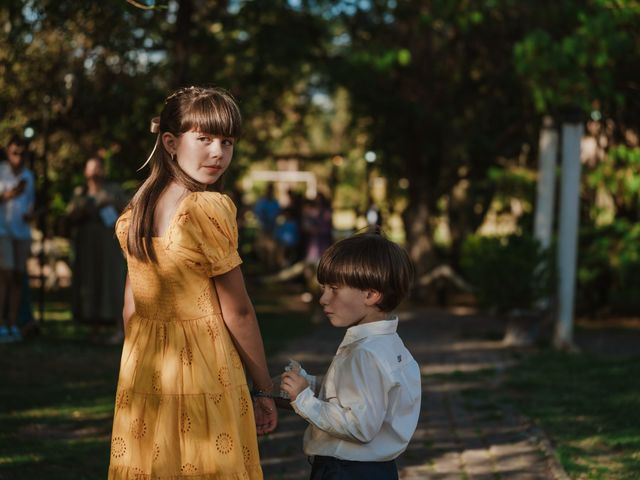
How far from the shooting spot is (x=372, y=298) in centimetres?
357

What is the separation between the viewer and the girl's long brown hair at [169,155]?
11.7 feet

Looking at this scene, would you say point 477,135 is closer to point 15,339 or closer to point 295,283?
point 295,283

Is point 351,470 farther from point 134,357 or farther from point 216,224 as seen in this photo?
point 216,224

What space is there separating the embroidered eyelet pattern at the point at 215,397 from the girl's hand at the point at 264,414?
228 mm

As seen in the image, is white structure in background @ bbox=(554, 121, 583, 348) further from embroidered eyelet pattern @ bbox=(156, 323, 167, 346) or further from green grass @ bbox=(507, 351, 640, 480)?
embroidered eyelet pattern @ bbox=(156, 323, 167, 346)

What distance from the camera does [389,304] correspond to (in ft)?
11.8

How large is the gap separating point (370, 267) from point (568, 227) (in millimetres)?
9077

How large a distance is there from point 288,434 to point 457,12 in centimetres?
738

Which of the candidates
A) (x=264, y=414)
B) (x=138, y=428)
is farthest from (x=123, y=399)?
(x=264, y=414)

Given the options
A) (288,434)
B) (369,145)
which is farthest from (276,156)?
(288,434)

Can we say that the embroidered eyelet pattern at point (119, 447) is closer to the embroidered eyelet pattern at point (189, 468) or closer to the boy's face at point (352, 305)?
the embroidered eyelet pattern at point (189, 468)

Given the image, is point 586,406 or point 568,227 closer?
point 586,406

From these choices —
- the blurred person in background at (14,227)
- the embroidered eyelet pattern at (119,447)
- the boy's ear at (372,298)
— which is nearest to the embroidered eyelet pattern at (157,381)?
the embroidered eyelet pattern at (119,447)

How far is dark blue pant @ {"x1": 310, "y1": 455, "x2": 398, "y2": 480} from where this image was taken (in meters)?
3.57
